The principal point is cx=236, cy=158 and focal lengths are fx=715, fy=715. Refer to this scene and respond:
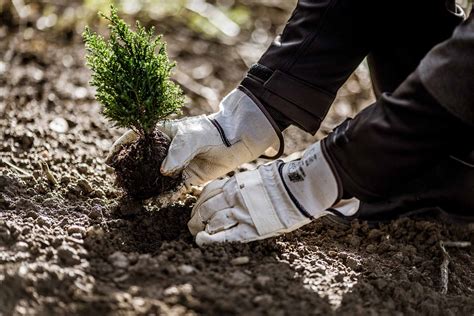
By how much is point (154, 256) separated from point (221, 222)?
0.25 meters

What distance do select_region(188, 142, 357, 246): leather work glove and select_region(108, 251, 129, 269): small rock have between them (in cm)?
28

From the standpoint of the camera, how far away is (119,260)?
6.65 feet

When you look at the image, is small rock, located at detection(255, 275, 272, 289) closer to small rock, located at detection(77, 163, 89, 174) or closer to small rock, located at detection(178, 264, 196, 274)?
small rock, located at detection(178, 264, 196, 274)

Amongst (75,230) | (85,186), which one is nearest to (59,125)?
(85,186)

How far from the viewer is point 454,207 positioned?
2.66m

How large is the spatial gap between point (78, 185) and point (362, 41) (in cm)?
116

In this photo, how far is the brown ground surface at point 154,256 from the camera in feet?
6.12

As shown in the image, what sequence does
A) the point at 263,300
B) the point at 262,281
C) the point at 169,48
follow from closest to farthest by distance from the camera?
1. the point at 263,300
2. the point at 262,281
3. the point at 169,48

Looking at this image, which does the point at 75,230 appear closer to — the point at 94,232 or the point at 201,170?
the point at 94,232

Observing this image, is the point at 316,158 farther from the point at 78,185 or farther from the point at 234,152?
the point at 78,185

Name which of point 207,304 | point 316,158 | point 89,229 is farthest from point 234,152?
point 207,304

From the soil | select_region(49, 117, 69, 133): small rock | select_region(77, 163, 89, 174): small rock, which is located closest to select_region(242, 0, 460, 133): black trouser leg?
the soil

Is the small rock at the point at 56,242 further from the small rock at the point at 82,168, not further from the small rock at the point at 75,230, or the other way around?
the small rock at the point at 82,168

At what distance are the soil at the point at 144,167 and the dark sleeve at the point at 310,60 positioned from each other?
0.39 metres
